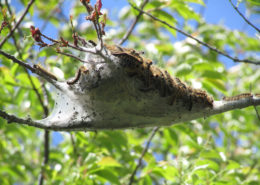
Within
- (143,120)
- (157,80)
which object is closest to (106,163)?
(143,120)

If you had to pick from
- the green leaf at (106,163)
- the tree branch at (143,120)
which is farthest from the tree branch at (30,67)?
the green leaf at (106,163)

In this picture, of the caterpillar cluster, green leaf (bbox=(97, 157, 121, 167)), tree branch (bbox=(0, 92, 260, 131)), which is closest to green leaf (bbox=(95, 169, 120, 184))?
green leaf (bbox=(97, 157, 121, 167))

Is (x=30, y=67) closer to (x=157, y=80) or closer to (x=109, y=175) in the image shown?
(x=157, y=80)

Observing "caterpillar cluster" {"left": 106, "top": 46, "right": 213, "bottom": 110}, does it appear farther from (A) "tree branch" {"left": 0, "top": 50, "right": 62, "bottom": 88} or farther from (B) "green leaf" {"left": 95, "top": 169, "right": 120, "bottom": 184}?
(B) "green leaf" {"left": 95, "top": 169, "right": 120, "bottom": 184}

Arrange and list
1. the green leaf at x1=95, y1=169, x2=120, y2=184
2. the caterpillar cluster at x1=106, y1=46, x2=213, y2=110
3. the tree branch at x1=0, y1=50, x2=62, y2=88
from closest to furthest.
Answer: the tree branch at x1=0, y1=50, x2=62, y2=88 < the caterpillar cluster at x1=106, y1=46, x2=213, y2=110 < the green leaf at x1=95, y1=169, x2=120, y2=184

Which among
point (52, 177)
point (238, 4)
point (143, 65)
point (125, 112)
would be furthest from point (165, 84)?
point (52, 177)

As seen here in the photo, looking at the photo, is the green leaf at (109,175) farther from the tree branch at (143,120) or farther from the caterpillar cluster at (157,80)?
the caterpillar cluster at (157,80)

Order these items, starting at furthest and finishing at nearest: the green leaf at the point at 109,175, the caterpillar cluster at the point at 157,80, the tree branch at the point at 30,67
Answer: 1. the green leaf at the point at 109,175
2. the caterpillar cluster at the point at 157,80
3. the tree branch at the point at 30,67

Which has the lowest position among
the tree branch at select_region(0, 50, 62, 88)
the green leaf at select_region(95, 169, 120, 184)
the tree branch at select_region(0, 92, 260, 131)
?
the green leaf at select_region(95, 169, 120, 184)

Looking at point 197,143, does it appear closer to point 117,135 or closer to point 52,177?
point 117,135

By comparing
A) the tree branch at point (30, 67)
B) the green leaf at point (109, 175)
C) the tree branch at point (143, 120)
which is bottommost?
the green leaf at point (109, 175)
